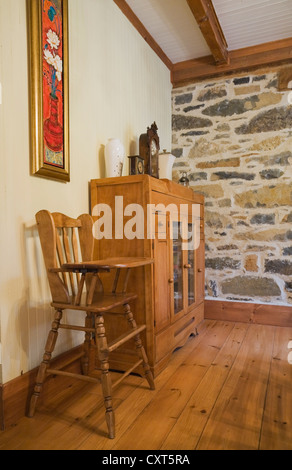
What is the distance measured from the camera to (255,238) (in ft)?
11.0

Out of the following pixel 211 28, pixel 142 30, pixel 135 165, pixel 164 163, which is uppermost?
pixel 142 30

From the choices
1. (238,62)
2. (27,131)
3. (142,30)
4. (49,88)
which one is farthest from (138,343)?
(238,62)

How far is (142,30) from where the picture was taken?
9.87 feet

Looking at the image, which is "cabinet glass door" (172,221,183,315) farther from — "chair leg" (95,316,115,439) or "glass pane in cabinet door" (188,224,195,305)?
"chair leg" (95,316,115,439)

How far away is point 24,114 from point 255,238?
8.34 ft

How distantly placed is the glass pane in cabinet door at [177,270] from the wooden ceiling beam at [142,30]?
1860 millimetres

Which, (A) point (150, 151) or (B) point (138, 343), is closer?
(B) point (138, 343)

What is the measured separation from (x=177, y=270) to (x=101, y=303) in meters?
1.05

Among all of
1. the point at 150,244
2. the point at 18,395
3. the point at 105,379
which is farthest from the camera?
the point at 150,244

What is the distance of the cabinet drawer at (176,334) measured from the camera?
2.18m

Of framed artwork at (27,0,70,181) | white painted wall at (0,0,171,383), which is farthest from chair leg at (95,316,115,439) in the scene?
framed artwork at (27,0,70,181)

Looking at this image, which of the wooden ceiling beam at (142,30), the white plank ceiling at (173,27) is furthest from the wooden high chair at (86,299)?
the white plank ceiling at (173,27)

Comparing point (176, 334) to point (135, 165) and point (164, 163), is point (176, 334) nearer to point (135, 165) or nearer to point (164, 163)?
point (135, 165)

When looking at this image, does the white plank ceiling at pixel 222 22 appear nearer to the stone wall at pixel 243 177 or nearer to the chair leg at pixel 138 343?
the stone wall at pixel 243 177
